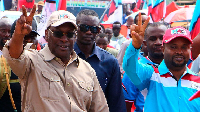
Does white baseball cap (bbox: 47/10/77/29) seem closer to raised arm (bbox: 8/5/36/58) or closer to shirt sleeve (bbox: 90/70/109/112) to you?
raised arm (bbox: 8/5/36/58)

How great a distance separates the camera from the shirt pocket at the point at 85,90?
3.07 m

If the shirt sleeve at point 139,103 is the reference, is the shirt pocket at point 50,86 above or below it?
above

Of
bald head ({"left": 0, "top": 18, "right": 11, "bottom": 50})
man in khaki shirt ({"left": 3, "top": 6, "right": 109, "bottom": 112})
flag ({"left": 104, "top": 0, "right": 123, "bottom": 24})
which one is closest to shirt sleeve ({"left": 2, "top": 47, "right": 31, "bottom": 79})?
man in khaki shirt ({"left": 3, "top": 6, "right": 109, "bottom": 112})

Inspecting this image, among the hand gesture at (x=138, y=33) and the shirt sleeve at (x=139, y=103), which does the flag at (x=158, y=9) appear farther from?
the hand gesture at (x=138, y=33)

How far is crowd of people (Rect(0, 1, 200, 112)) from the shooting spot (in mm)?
2885

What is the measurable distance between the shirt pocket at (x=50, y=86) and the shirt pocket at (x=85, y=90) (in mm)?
226

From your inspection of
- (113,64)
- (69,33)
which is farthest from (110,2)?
(69,33)

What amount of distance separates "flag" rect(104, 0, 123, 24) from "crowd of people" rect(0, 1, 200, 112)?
7.24 metres

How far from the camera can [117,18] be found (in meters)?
12.0

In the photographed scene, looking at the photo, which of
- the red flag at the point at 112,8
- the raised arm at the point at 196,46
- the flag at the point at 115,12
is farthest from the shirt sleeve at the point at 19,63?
the red flag at the point at 112,8

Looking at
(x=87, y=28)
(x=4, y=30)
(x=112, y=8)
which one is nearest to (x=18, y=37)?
(x=87, y=28)

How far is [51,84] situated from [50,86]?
0.06ft

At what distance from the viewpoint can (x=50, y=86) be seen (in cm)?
292

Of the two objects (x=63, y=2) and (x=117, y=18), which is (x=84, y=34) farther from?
(x=117, y=18)
